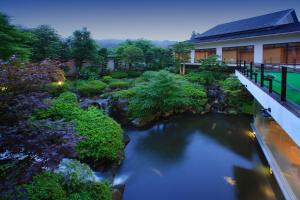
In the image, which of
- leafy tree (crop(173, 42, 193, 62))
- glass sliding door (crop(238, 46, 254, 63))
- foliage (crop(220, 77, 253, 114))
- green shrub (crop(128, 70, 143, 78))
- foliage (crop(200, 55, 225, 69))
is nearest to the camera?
foliage (crop(220, 77, 253, 114))

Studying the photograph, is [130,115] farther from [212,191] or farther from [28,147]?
[28,147]

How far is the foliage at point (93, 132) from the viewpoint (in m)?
7.32

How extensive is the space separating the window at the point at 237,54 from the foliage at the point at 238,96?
15.1 feet

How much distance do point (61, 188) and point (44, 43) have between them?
15.6 m

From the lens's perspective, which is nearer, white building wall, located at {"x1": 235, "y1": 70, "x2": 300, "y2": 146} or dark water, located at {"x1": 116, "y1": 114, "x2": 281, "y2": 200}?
white building wall, located at {"x1": 235, "y1": 70, "x2": 300, "y2": 146}

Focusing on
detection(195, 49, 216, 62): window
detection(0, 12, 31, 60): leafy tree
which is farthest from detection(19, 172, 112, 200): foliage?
detection(195, 49, 216, 62): window

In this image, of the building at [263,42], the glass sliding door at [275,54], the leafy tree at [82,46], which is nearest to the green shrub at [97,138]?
the building at [263,42]

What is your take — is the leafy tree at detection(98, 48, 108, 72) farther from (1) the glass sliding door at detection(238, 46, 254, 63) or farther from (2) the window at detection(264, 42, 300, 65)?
→ (2) the window at detection(264, 42, 300, 65)

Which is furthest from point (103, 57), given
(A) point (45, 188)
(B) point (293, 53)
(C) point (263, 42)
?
(A) point (45, 188)

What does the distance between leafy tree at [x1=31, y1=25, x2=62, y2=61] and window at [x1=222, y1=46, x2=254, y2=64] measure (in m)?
16.0

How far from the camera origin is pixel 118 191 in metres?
6.61

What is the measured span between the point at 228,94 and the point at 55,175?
13.9m

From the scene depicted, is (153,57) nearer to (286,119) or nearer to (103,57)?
(103,57)

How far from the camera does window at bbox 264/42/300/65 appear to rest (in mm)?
16125
